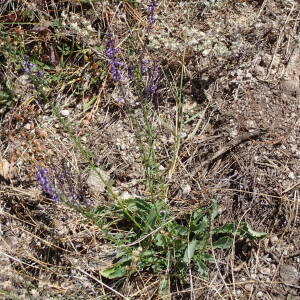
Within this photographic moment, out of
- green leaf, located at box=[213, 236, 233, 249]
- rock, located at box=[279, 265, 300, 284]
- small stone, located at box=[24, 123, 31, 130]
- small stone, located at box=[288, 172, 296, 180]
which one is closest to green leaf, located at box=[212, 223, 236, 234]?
green leaf, located at box=[213, 236, 233, 249]

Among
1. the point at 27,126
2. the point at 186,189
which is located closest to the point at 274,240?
the point at 186,189

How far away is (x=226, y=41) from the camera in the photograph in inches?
128

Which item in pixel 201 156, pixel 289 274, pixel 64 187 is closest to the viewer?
pixel 289 274

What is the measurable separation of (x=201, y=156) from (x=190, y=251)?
0.65m

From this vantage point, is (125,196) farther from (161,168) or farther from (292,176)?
(292,176)

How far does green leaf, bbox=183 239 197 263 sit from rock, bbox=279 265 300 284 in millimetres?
474

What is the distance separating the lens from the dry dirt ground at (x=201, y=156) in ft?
8.82

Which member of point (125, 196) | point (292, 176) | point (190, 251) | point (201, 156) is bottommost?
point (125, 196)

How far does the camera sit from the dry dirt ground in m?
2.69

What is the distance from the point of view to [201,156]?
302 centimetres

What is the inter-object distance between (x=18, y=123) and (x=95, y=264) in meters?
1.15

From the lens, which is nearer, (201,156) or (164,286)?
(164,286)

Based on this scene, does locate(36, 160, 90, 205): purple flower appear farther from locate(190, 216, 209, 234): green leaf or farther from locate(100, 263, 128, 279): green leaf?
locate(190, 216, 209, 234): green leaf

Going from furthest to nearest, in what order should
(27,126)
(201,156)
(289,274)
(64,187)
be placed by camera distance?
(27,126)
(201,156)
(64,187)
(289,274)
